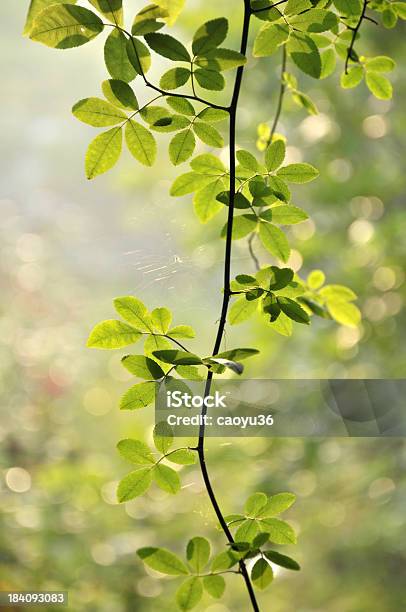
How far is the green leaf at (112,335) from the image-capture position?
303 mm

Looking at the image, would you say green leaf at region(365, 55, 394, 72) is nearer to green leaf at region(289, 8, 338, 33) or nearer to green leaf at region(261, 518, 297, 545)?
green leaf at region(289, 8, 338, 33)

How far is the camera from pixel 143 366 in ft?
0.97

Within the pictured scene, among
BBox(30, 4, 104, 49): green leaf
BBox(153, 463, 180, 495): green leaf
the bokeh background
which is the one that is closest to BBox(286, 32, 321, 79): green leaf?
BBox(30, 4, 104, 49): green leaf

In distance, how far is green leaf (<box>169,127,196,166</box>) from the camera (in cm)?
30

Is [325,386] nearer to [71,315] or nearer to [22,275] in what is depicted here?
[71,315]

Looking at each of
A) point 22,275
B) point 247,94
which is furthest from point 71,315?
point 247,94

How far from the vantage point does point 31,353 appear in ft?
5.66

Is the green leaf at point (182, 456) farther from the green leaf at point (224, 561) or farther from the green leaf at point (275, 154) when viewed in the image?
the green leaf at point (275, 154)

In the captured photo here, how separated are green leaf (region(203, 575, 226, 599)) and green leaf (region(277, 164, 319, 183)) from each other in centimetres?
20

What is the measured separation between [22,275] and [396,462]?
48.1 inches

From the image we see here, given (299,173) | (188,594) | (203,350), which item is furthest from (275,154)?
(203,350)

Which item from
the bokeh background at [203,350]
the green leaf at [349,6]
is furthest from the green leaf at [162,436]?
the bokeh background at [203,350]

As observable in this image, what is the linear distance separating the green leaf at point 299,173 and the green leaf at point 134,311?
0.10 metres

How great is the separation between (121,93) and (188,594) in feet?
0.78
